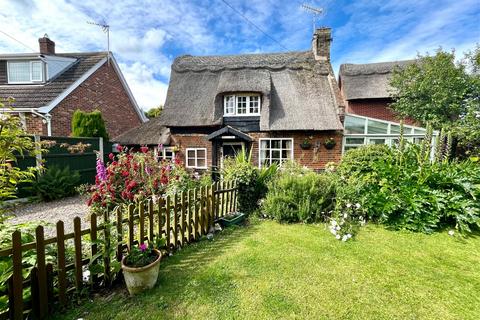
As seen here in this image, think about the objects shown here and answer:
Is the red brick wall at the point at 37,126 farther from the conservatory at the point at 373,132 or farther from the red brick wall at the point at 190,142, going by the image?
the conservatory at the point at 373,132

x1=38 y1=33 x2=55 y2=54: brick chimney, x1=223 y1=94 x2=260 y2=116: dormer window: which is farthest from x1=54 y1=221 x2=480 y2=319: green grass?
x1=38 y1=33 x2=55 y2=54: brick chimney

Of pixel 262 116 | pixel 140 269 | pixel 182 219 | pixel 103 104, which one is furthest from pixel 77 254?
pixel 103 104

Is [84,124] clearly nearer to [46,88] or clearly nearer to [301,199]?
[46,88]

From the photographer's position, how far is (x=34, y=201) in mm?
7164

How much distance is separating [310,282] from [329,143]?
936cm

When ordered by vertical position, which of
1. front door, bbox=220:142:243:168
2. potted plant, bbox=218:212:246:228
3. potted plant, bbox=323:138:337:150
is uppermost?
potted plant, bbox=323:138:337:150

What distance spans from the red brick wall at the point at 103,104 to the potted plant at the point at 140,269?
36.4ft

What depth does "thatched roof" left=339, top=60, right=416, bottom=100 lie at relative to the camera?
17281 mm

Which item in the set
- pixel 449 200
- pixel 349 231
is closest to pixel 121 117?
pixel 349 231

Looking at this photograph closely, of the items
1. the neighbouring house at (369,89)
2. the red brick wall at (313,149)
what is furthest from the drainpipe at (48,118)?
the neighbouring house at (369,89)

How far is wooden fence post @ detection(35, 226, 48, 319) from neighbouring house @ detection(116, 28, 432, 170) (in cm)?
841

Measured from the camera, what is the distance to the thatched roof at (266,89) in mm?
12023

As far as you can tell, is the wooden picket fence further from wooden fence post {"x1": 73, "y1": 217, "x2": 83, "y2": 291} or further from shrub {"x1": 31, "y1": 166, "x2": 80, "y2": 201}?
shrub {"x1": 31, "y1": 166, "x2": 80, "y2": 201}

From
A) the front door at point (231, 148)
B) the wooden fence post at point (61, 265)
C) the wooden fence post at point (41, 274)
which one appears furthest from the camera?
the front door at point (231, 148)
